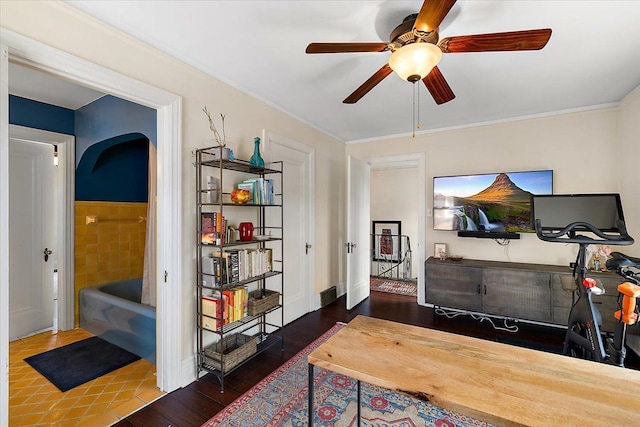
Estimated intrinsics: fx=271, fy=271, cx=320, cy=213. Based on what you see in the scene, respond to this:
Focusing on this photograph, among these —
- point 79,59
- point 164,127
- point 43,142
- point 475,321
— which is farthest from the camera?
point 475,321

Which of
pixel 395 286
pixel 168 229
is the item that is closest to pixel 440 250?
pixel 395 286

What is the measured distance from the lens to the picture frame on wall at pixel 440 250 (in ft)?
12.5

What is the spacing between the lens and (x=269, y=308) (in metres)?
2.59

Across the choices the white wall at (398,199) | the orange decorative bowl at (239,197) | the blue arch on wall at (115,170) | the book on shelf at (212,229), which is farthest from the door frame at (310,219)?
the white wall at (398,199)

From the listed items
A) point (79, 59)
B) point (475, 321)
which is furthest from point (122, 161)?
point (475, 321)

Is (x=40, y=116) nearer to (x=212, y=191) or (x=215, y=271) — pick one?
(x=212, y=191)

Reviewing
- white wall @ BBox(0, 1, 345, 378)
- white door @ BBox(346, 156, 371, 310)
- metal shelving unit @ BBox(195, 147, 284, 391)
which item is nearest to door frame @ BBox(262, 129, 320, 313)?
white wall @ BBox(0, 1, 345, 378)

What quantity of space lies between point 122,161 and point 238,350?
3019 millimetres

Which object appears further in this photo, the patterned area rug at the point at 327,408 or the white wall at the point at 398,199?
the white wall at the point at 398,199

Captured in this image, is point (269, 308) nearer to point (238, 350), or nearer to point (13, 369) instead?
point (238, 350)

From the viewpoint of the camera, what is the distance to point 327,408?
1.90m

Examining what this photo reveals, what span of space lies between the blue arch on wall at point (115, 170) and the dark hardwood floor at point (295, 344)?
2528 millimetres

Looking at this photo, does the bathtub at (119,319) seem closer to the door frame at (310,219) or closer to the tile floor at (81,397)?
the tile floor at (81,397)

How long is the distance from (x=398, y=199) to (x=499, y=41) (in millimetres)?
4852
